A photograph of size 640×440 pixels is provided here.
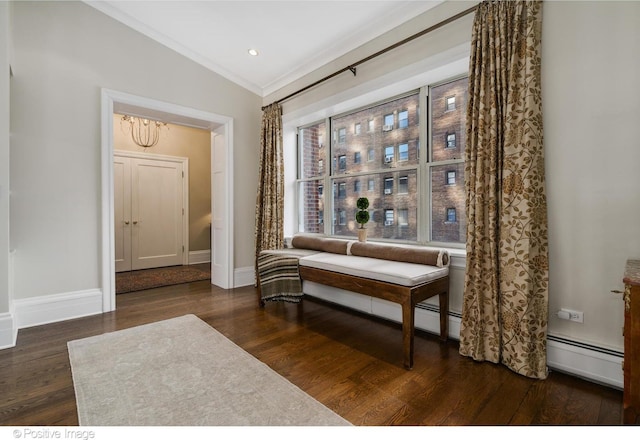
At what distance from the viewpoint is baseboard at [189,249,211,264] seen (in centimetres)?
604

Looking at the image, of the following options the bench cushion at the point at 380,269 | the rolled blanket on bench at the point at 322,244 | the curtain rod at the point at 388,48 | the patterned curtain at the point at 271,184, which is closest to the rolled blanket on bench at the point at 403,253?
the bench cushion at the point at 380,269

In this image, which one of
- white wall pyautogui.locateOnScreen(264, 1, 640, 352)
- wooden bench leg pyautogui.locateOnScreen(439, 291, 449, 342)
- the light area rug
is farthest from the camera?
wooden bench leg pyautogui.locateOnScreen(439, 291, 449, 342)

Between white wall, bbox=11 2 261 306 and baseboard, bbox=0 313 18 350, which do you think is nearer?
baseboard, bbox=0 313 18 350

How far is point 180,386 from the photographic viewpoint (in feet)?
5.62

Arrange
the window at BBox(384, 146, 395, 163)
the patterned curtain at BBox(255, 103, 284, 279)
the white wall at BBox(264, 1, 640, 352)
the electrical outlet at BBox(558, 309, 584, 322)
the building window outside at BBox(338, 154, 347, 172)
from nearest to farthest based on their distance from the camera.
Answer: the white wall at BBox(264, 1, 640, 352) → the electrical outlet at BBox(558, 309, 584, 322) → the window at BBox(384, 146, 395, 163) → the building window outside at BBox(338, 154, 347, 172) → the patterned curtain at BBox(255, 103, 284, 279)

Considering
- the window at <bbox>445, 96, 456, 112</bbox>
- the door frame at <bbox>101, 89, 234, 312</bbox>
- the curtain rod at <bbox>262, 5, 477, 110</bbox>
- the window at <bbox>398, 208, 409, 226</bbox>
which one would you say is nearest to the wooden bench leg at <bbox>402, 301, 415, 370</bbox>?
the window at <bbox>398, 208, 409, 226</bbox>

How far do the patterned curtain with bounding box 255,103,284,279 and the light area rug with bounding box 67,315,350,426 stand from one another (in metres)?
1.73

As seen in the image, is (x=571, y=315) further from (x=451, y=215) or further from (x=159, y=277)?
(x=159, y=277)

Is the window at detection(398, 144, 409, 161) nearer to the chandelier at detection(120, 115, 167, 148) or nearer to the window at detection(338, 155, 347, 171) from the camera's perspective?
the window at detection(338, 155, 347, 171)

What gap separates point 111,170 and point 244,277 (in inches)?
81.2

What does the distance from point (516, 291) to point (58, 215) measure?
3955 mm

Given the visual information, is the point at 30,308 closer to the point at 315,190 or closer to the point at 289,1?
the point at 315,190

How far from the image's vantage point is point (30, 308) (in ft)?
8.84

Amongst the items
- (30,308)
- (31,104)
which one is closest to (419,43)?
(31,104)
